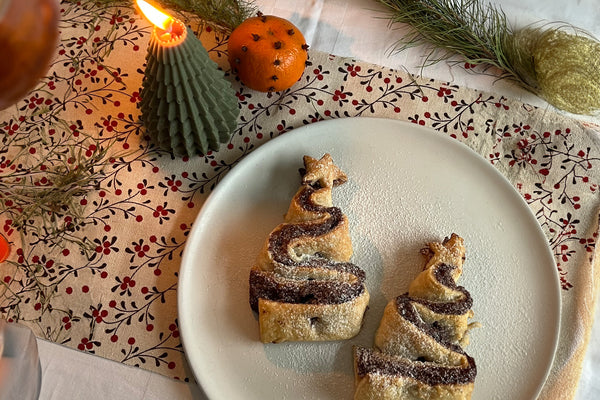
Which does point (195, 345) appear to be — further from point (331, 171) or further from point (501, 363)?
point (501, 363)

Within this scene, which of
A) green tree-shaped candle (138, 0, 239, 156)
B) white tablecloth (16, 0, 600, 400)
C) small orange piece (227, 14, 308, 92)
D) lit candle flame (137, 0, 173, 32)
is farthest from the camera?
white tablecloth (16, 0, 600, 400)

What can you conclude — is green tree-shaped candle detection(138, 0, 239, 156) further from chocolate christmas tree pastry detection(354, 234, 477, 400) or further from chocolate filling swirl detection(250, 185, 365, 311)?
chocolate christmas tree pastry detection(354, 234, 477, 400)

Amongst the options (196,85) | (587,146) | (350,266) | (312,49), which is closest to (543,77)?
(587,146)

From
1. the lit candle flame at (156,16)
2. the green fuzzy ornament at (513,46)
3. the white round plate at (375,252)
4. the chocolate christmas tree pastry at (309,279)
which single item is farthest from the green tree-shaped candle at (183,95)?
the green fuzzy ornament at (513,46)

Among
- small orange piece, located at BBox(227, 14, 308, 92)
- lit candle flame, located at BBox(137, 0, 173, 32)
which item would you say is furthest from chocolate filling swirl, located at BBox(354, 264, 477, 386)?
lit candle flame, located at BBox(137, 0, 173, 32)

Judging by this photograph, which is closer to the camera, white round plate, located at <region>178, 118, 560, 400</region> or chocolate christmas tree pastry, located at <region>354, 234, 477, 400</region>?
chocolate christmas tree pastry, located at <region>354, 234, 477, 400</region>

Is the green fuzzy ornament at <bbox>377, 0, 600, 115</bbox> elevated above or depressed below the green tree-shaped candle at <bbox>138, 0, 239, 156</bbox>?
above

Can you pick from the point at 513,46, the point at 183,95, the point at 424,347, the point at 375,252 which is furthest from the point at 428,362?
the point at 513,46

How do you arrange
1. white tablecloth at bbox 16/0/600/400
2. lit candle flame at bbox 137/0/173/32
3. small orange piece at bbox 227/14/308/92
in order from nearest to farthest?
lit candle flame at bbox 137/0/173/32
small orange piece at bbox 227/14/308/92
white tablecloth at bbox 16/0/600/400

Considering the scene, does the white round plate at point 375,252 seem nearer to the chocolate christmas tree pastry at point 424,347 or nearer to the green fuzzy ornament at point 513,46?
the chocolate christmas tree pastry at point 424,347
